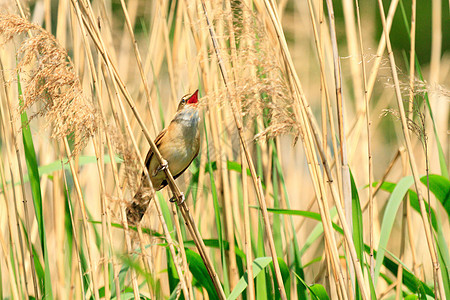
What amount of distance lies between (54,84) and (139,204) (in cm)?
45

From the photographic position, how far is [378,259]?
1791mm

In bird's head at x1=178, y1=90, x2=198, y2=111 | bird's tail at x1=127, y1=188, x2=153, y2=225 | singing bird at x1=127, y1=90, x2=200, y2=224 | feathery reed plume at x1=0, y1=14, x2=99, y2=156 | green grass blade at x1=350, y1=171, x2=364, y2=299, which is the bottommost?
green grass blade at x1=350, y1=171, x2=364, y2=299

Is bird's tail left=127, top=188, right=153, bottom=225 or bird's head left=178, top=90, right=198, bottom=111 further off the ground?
bird's head left=178, top=90, right=198, bottom=111

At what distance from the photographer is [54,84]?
61.1 inches

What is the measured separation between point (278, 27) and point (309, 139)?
327mm

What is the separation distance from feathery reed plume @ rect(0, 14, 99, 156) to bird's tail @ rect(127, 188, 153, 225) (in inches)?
9.1

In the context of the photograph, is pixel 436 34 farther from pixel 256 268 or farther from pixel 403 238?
pixel 256 268

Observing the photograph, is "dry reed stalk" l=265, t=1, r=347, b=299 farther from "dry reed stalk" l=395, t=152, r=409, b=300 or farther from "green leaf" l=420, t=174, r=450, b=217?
"green leaf" l=420, t=174, r=450, b=217

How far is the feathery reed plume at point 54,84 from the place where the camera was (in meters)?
1.54

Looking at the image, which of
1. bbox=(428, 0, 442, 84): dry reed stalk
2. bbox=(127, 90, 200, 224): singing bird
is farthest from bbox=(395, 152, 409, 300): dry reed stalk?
bbox=(127, 90, 200, 224): singing bird

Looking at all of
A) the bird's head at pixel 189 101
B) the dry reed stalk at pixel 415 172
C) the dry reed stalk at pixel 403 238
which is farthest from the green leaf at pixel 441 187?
the bird's head at pixel 189 101

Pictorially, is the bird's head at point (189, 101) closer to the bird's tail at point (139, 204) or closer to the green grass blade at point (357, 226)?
the bird's tail at point (139, 204)

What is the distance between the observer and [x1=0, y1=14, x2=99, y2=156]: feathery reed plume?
5.05ft

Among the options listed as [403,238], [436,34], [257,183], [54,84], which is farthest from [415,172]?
[436,34]
